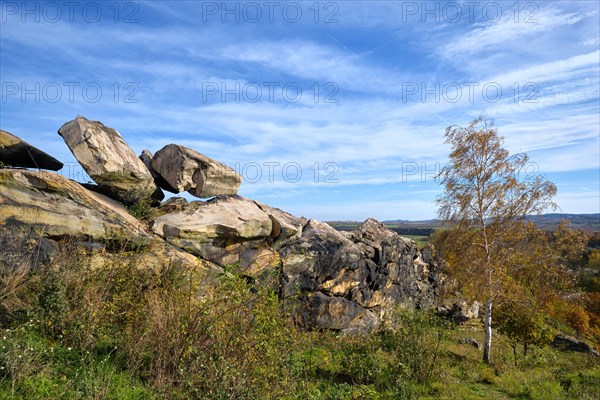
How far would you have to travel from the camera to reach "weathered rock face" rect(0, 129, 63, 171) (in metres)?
11.6

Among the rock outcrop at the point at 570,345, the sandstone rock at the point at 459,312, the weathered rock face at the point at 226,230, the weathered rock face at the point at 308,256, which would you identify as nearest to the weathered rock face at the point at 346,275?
the weathered rock face at the point at 308,256

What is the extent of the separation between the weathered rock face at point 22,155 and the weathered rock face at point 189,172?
3639 mm

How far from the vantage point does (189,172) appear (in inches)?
602

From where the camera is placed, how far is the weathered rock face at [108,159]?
40.5ft

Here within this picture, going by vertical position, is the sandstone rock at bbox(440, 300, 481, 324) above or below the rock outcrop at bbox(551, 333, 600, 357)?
above

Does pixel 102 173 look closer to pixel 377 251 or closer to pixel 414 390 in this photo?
pixel 414 390

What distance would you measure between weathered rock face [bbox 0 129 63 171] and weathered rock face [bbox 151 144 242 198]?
364 cm

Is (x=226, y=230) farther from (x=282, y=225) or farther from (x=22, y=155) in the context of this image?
(x=22, y=155)

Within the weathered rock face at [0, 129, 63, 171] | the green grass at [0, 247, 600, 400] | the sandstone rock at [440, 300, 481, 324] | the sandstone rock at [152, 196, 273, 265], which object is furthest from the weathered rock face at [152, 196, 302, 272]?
the sandstone rock at [440, 300, 481, 324]

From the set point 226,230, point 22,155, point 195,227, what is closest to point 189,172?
point 195,227

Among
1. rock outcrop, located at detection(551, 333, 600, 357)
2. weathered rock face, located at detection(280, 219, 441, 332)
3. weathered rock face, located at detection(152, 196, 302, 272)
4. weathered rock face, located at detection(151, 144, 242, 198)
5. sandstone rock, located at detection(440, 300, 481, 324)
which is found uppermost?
weathered rock face, located at detection(151, 144, 242, 198)

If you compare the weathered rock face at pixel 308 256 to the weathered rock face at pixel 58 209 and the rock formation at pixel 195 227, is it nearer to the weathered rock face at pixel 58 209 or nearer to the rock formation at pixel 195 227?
the rock formation at pixel 195 227

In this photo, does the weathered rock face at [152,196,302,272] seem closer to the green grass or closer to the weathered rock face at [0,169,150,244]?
the weathered rock face at [0,169,150,244]

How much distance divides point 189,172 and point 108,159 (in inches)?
131
